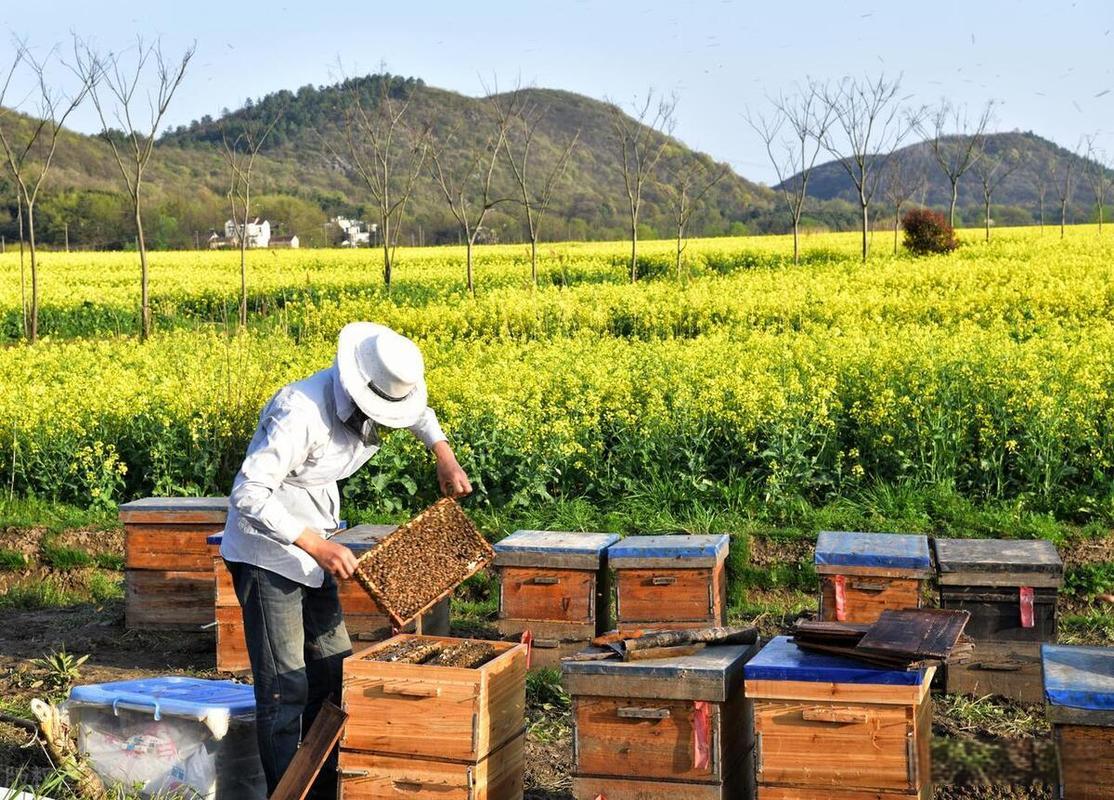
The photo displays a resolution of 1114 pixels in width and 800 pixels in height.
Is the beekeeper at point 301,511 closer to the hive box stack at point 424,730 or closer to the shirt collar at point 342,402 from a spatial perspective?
the shirt collar at point 342,402

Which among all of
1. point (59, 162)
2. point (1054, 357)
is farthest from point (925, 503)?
point (59, 162)

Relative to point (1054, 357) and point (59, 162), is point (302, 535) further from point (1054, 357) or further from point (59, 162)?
point (59, 162)

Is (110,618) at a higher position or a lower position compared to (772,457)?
lower

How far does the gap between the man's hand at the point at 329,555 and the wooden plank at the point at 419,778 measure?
0.75 metres

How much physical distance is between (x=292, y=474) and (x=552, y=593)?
2.37 metres

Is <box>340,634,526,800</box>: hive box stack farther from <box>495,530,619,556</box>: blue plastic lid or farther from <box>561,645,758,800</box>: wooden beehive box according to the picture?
<box>495,530,619,556</box>: blue plastic lid

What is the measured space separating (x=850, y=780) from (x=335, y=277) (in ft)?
96.8

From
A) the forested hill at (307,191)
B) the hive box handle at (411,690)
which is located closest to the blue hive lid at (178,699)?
the hive box handle at (411,690)

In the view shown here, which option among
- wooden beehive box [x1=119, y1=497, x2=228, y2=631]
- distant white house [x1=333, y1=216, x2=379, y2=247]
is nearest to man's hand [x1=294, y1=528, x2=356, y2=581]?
wooden beehive box [x1=119, y1=497, x2=228, y2=631]

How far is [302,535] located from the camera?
4.50m

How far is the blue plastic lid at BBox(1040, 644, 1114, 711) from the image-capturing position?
4.05 metres

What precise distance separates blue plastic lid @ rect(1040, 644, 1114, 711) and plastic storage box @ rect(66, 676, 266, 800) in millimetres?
3151

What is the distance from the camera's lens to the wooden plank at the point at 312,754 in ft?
14.7

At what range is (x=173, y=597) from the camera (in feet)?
25.7
